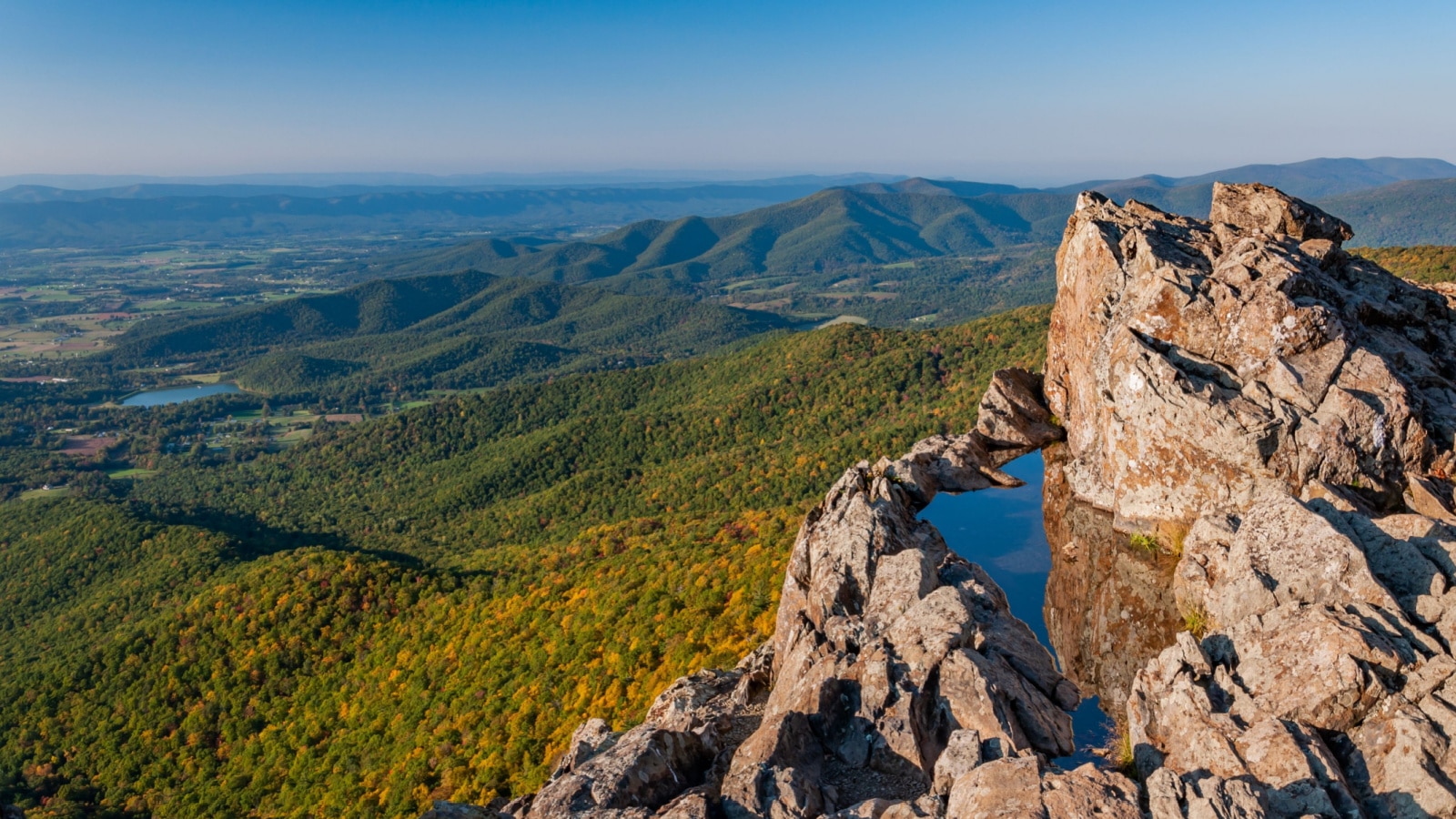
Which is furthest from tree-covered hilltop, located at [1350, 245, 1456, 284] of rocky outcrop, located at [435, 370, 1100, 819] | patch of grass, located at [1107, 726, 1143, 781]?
patch of grass, located at [1107, 726, 1143, 781]

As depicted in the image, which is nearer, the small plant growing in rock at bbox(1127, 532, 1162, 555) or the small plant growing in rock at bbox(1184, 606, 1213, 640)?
the small plant growing in rock at bbox(1184, 606, 1213, 640)

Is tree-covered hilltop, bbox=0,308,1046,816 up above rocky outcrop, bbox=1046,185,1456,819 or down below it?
below

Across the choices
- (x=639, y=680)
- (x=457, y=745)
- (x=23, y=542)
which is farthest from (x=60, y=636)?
(x=639, y=680)

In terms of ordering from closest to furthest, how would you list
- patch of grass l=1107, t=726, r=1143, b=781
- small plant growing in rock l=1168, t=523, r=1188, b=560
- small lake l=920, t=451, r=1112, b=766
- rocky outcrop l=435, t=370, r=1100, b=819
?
1. rocky outcrop l=435, t=370, r=1100, b=819
2. patch of grass l=1107, t=726, r=1143, b=781
3. small plant growing in rock l=1168, t=523, r=1188, b=560
4. small lake l=920, t=451, r=1112, b=766

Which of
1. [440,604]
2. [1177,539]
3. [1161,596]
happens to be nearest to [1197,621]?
[1161,596]

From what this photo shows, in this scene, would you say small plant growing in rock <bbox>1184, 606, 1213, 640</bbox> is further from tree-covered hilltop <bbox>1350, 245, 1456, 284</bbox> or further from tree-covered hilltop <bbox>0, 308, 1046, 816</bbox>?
tree-covered hilltop <bbox>1350, 245, 1456, 284</bbox>

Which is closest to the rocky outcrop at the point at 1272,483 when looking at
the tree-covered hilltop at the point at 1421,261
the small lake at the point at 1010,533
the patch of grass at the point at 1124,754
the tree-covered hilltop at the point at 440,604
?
the patch of grass at the point at 1124,754

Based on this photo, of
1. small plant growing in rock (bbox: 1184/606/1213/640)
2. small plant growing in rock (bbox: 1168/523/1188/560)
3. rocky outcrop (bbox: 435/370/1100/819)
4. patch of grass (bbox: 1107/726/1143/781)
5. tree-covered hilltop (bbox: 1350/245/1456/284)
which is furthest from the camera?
tree-covered hilltop (bbox: 1350/245/1456/284)
